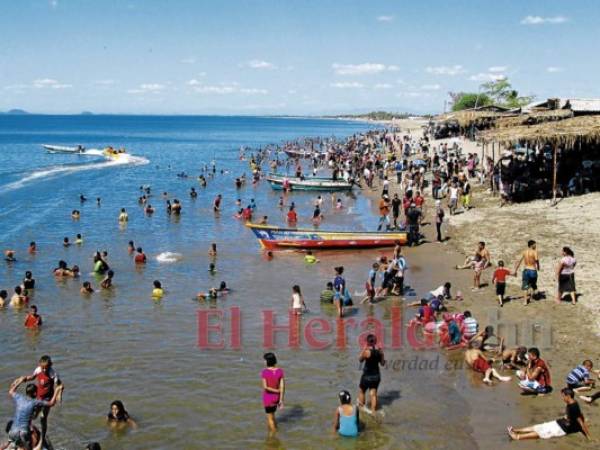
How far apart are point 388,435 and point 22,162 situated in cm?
7468

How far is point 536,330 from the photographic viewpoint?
14094 mm

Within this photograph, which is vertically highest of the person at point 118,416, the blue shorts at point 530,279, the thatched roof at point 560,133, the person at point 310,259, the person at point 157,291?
the thatched roof at point 560,133

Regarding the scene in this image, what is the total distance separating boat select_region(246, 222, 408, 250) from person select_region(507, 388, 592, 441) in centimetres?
1491

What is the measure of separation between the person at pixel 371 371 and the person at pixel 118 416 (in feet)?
13.8

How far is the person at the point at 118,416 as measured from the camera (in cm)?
1089

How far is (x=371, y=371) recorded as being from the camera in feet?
34.9

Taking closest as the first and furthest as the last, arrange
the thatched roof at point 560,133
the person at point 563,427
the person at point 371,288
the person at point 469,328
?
the person at point 563,427 → the person at point 469,328 → the person at point 371,288 → the thatched roof at point 560,133

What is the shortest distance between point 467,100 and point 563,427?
9001cm

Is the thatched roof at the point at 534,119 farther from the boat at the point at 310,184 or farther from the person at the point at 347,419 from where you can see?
the person at the point at 347,419

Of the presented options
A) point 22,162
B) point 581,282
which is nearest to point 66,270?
point 581,282

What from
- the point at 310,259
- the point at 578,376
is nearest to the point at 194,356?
the point at 578,376

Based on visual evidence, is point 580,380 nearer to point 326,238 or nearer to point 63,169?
point 326,238

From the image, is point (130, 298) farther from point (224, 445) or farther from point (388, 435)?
point (388, 435)

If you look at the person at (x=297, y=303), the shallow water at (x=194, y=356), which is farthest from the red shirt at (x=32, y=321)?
the person at (x=297, y=303)
